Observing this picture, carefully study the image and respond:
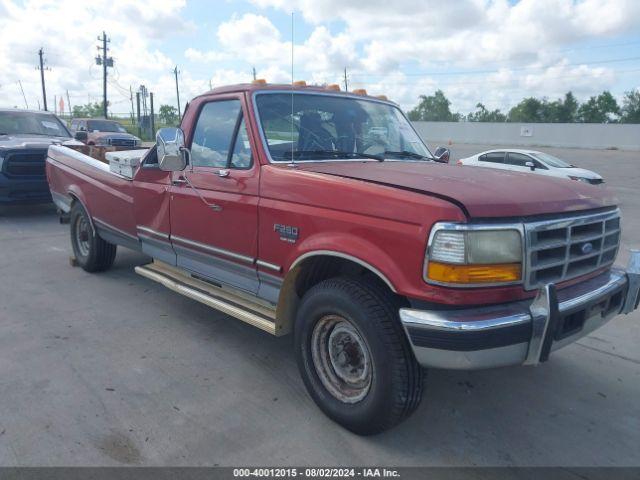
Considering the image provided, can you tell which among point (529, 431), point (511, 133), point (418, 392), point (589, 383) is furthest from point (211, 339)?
point (511, 133)

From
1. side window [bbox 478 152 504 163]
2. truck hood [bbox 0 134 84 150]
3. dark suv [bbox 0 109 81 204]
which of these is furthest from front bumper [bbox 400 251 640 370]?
side window [bbox 478 152 504 163]

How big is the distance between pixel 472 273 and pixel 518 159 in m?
14.2

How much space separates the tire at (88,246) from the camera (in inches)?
234

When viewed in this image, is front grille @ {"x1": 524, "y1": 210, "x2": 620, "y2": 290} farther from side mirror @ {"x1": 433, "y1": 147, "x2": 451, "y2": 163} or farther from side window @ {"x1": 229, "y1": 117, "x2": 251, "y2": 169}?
side window @ {"x1": 229, "y1": 117, "x2": 251, "y2": 169}

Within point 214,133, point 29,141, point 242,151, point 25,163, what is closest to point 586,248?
point 242,151

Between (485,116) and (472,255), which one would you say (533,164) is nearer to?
(472,255)

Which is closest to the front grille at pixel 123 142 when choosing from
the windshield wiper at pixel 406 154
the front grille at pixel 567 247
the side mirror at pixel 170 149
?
the side mirror at pixel 170 149

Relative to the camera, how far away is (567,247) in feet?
9.39

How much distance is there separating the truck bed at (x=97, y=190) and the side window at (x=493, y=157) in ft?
39.9

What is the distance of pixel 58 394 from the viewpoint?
A: 343cm

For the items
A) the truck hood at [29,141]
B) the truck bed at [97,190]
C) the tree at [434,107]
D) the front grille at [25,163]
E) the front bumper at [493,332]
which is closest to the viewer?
the front bumper at [493,332]

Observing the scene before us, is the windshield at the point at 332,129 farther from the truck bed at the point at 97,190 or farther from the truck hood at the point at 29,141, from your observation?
the truck hood at the point at 29,141

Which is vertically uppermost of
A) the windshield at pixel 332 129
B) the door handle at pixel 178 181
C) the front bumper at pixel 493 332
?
the windshield at pixel 332 129

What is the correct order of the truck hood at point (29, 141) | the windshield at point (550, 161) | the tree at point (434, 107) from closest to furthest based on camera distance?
the truck hood at point (29, 141)
the windshield at point (550, 161)
the tree at point (434, 107)
